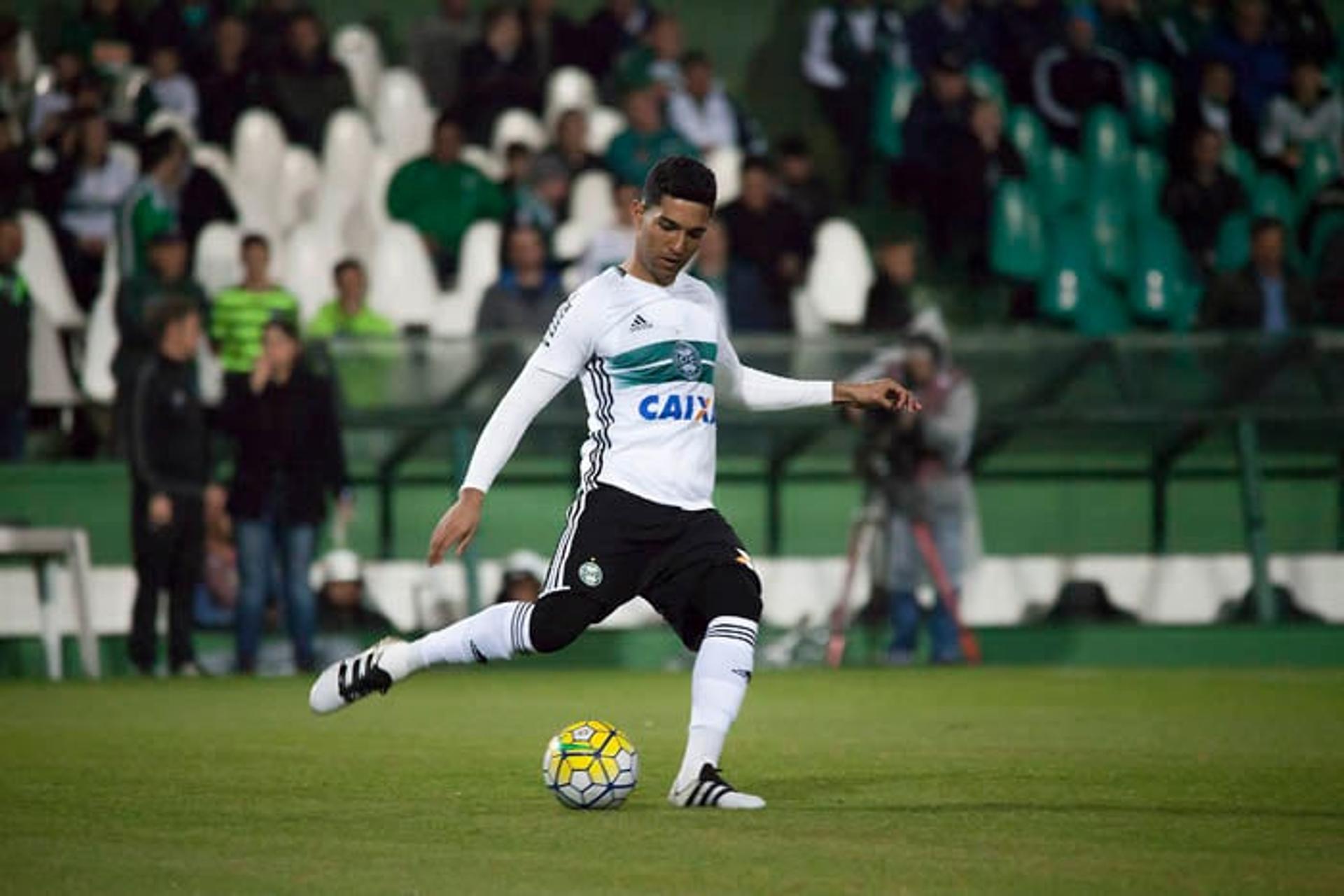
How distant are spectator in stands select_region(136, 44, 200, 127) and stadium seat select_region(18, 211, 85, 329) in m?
1.76

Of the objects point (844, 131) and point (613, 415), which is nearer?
point (613, 415)

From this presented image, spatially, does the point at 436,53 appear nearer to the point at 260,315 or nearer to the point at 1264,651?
the point at 260,315

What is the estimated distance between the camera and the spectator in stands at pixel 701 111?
21578mm

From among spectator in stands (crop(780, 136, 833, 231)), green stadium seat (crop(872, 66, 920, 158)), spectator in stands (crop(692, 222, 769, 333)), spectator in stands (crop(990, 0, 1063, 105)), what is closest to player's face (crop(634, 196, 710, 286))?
spectator in stands (crop(692, 222, 769, 333))

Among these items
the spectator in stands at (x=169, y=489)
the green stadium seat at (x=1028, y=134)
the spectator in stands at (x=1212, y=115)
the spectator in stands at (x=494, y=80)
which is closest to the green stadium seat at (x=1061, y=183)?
the green stadium seat at (x=1028, y=134)

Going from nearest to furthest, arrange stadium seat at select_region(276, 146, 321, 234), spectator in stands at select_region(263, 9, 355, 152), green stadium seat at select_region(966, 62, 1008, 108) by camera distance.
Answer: stadium seat at select_region(276, 146, 321, 234)
spectator in stands at select_region(263, 9, 355, 152)
green stadium seat at select_region(966, 62, 1008, 108)

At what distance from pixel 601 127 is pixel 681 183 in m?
13.5

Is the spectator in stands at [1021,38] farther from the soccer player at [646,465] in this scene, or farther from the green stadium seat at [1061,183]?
the soccer player at [646,465]

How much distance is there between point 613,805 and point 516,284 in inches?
413

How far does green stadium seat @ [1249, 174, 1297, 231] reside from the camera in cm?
2200

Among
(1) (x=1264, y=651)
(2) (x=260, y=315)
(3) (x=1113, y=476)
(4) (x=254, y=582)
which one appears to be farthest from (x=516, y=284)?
(1) (x=1264, y=651)

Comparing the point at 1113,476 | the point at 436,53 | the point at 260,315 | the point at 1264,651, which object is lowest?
the point at 1264,651

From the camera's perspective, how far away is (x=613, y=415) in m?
8.58

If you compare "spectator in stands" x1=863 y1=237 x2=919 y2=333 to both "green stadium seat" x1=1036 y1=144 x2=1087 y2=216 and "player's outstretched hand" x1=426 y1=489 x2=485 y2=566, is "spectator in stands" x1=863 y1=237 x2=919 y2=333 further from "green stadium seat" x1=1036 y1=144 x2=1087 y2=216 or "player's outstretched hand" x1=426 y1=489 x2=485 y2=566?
"player's outstretched hand" x1=426 y1=489 x2=485 y2=566
